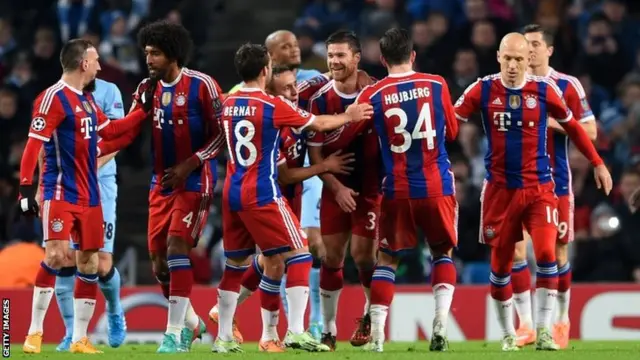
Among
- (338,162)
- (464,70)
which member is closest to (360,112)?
(338,162)

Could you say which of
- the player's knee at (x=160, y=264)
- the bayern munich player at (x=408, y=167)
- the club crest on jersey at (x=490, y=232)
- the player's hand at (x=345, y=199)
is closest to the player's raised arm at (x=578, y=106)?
the club crest on jersey at (x=490, y=232)

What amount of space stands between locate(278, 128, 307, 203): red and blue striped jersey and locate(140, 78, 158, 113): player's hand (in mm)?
1029

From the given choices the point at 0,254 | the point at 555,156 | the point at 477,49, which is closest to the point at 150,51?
the point at 555,156

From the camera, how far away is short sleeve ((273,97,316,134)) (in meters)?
11.7

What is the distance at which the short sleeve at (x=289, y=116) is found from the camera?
1174 centimetres

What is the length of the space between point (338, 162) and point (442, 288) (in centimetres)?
122

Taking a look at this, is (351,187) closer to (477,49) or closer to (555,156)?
(555,156)

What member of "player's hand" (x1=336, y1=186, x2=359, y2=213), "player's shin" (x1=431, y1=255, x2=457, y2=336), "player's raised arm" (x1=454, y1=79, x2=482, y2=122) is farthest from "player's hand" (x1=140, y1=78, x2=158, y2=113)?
"player's shin" (x1=431, y1=255, x2=457, y2=336)

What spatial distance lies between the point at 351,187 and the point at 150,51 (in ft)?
6.11

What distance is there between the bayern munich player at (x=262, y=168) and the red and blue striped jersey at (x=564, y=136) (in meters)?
1.98

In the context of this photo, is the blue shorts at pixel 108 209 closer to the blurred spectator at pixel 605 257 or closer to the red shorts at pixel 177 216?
the red shorts at pixel 177 216

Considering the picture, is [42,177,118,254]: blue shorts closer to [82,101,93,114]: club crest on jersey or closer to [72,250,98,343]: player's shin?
[72,250,98,343]: player's shin

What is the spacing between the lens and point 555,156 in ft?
43.2

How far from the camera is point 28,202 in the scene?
39.3ft
